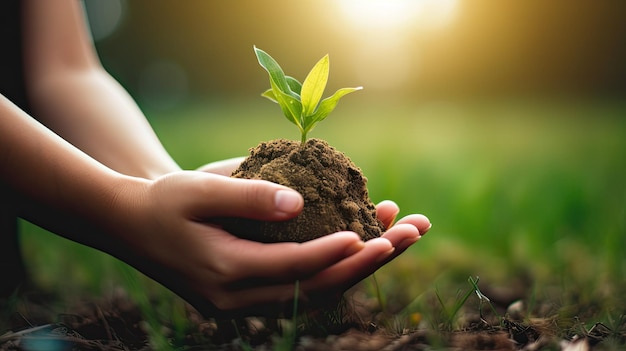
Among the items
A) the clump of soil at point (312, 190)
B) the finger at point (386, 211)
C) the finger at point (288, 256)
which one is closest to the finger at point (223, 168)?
the clump of soil at point (312, 190)

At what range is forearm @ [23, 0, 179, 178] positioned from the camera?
2145 mm

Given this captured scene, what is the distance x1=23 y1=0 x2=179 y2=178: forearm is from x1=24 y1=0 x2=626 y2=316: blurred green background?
725 millimetres

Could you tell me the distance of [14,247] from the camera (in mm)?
2490

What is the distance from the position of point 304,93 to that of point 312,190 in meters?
0.26

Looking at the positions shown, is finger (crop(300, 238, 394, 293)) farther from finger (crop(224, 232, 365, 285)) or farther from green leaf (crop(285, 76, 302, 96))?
green leaf (crop(285, 76, 302, 96))

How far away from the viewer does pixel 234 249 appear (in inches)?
50.0

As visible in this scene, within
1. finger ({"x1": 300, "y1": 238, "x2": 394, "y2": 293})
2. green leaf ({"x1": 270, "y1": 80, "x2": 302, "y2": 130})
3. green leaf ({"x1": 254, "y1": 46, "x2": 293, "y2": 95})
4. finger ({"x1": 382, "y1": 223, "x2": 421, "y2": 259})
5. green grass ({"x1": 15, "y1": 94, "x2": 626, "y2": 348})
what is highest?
green leaf ({"x1": 254, "y1": 46, "x2": 293, "y2": 95})

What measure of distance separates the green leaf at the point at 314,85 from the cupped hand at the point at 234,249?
35 centimetres

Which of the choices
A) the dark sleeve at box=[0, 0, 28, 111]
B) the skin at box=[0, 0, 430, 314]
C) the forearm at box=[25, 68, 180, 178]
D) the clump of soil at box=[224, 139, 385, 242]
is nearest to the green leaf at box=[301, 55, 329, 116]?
the clump of soil at box=[224, 139, 385, 242]

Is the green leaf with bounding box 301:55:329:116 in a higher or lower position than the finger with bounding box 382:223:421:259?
higher

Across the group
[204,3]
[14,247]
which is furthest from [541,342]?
[204,3]

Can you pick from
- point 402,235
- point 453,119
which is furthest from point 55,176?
point 453,119

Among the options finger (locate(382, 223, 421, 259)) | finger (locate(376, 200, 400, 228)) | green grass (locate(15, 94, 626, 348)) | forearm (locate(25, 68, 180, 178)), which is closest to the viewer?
finger (locate(382, 223, 421, 259))

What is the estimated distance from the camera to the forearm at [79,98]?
2.14m
